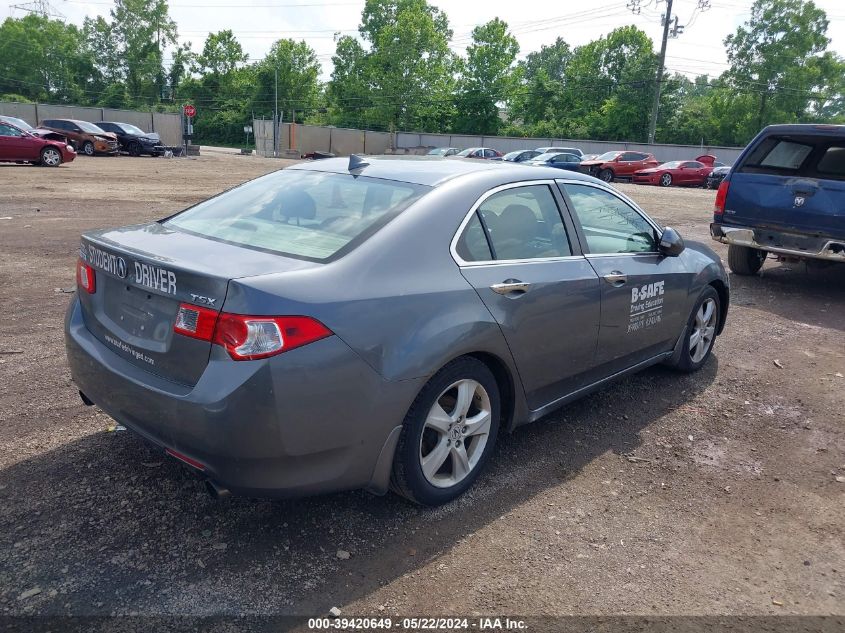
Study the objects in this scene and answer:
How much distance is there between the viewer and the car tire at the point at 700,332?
202 inches

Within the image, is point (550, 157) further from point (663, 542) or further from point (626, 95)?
point (626, 95)

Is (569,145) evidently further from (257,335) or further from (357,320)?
(257,335)

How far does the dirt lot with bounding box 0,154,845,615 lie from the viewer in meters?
2.70

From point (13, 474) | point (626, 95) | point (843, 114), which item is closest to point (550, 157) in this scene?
point (13, 474)

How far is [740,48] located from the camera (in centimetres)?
6325

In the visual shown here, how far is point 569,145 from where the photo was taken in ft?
174

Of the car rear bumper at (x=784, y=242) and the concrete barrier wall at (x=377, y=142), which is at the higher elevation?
the concrete barrier wall at (x=377, y=142)

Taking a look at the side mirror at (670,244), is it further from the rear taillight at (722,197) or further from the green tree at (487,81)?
the green tree at (487,81)

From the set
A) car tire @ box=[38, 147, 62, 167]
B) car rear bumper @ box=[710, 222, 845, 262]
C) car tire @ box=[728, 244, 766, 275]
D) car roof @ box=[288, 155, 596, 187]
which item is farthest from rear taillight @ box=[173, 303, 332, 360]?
car tire @ box=[38, 147, 62, 167]

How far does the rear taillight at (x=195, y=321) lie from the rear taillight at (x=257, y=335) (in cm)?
4

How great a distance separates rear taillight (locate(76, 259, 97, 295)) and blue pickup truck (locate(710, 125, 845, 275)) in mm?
7606

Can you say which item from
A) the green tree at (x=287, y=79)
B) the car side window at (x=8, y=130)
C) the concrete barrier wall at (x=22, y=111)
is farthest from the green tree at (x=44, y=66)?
the car side window at (x=8, y=130)

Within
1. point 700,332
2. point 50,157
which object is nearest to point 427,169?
point 700,332

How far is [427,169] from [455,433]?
4.79 ft
